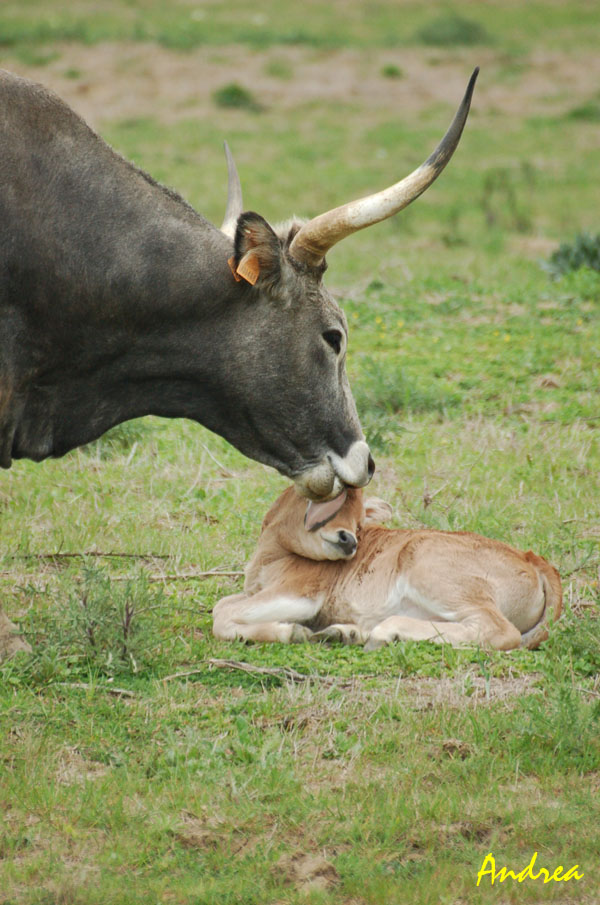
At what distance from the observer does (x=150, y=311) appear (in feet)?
18.3

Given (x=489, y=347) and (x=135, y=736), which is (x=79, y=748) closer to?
(x=135, y=736)

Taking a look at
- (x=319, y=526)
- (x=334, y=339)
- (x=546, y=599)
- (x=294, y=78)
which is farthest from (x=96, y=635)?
(x=294, y=78)

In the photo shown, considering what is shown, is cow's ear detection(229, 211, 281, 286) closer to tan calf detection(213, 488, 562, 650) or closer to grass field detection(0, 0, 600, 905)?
tan calf detection(213, 488, 562, 650)

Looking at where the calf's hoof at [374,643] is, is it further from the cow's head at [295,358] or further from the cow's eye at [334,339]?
the cow's eye at [334,339]

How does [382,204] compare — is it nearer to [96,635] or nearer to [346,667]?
[346,667]

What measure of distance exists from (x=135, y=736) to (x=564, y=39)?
2588 cm

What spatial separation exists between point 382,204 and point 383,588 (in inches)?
65.7

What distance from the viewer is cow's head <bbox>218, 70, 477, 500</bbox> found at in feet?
18.0

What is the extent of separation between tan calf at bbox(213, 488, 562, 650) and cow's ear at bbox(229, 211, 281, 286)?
1114 mm

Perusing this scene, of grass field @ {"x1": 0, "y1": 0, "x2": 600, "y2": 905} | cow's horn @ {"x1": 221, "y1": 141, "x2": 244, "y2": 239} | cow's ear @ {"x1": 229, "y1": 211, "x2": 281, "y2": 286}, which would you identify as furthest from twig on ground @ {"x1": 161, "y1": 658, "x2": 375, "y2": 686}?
cow's horn @ {"x1": 221, "y1": 141, "x2": 244, "y2": 239}

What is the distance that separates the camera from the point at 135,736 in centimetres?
488

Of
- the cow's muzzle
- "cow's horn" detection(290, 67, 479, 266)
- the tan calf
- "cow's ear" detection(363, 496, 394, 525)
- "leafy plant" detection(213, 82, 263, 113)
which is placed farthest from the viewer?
"leafy plant" detection(213, 82, 263, 113)

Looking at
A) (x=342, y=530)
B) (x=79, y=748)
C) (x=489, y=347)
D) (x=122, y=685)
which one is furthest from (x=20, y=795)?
(x=489, y=347)

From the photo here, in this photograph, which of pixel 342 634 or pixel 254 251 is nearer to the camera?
pixel 254 251
